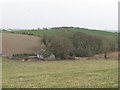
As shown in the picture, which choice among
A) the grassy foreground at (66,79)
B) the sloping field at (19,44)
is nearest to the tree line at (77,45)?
the sloping field at (19,44)

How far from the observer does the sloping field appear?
49.5m

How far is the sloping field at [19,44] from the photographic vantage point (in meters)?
49.5

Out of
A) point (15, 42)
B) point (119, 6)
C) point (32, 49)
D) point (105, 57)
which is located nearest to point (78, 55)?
point (105, 57)

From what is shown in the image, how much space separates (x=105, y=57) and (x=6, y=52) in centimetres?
1822

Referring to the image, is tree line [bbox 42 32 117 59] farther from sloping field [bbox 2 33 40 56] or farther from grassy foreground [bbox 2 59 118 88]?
grassy foreground [bbox 2 59 118 88]

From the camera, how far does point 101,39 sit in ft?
169

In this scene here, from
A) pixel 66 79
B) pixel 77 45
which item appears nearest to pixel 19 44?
pixel 77 45

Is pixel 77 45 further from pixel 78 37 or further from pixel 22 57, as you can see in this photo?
pixel 22 57

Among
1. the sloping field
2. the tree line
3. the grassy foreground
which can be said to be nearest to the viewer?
the grassy foreground

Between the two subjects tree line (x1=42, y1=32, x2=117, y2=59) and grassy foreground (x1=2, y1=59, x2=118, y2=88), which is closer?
grassy foreground (x1=2, y1=59, x2=118, y2=88)

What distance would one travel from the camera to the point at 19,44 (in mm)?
Result: 52062

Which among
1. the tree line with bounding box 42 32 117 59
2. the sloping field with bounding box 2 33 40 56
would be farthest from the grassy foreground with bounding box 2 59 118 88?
the sloping field with bounding box 2 33 40 56

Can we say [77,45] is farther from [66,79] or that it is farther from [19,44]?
[66,79]

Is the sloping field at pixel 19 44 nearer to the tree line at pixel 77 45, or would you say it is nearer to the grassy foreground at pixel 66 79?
the tree line at pixel 77 45
